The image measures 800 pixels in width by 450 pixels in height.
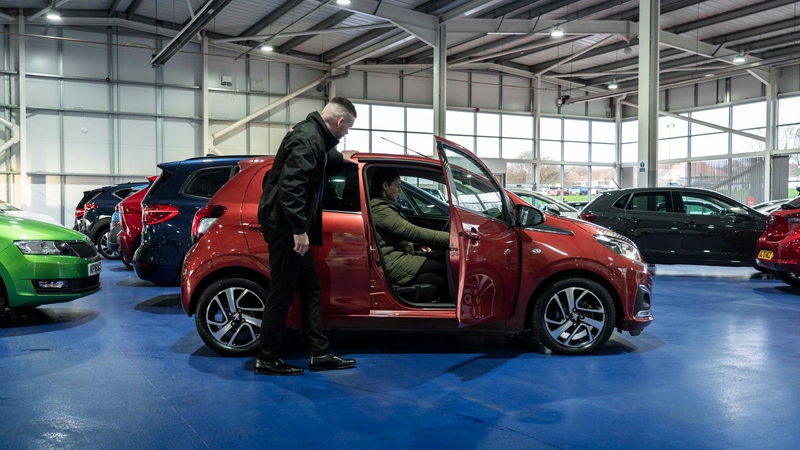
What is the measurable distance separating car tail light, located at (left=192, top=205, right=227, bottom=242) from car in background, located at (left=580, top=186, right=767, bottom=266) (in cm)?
623

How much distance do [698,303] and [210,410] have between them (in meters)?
5.46

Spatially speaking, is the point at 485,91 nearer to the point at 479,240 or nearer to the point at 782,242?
the point at 782,242

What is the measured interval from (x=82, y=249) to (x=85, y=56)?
16.8 m

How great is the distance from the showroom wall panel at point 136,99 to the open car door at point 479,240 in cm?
1917

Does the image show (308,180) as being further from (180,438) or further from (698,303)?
(698,303)

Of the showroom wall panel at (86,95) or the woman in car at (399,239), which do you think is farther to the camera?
the showroom wall panel at (86,95)

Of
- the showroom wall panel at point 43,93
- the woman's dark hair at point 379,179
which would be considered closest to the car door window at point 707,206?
the woman's dark hair at point 379,179

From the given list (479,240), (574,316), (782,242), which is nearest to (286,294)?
(479,240)

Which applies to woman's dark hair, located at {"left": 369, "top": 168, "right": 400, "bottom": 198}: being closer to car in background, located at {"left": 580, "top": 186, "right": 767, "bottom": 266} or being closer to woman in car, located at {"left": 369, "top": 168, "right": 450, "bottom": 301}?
woman in car, located at {"left": 369, "top": 168, "right": 450, "bottom": 301}

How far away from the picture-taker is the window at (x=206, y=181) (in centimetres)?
648

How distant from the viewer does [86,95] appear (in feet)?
66.8

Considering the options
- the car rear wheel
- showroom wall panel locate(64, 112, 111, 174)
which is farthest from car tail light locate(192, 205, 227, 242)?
showroom wall panel locate(64, 112, 111, 174)

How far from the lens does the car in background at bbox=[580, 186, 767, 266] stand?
891 cm

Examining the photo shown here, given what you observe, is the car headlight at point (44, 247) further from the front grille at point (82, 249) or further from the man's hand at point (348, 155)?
the man's hand at point (348, 155)
